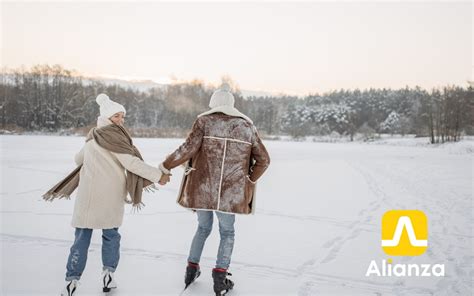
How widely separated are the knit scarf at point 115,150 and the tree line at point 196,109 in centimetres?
4380

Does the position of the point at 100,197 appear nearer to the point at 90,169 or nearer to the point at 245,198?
the point at 90,169

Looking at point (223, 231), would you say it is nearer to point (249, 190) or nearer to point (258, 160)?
point (249, 190)

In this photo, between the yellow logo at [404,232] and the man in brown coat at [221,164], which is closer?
the man in brown coat at [221,164]

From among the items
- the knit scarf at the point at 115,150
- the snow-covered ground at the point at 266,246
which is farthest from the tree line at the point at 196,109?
the knit scarf at the point at 115,150

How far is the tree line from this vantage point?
50219 millimetres

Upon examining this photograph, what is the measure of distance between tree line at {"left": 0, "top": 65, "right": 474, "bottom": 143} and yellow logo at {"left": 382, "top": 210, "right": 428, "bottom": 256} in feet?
136

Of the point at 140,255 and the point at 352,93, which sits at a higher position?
the point at 352,93

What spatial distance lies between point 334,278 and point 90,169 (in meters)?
2.40

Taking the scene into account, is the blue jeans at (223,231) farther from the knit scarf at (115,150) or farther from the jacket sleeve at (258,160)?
the knit scarf at (115,150)

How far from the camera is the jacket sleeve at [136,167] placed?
3199 millimetres

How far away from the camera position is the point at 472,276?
13.0 ft

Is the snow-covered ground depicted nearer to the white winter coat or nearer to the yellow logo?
the yellow logo

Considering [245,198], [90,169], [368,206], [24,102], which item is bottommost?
[368,206]

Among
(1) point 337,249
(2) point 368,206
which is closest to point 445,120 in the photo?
(2) point 368,206
